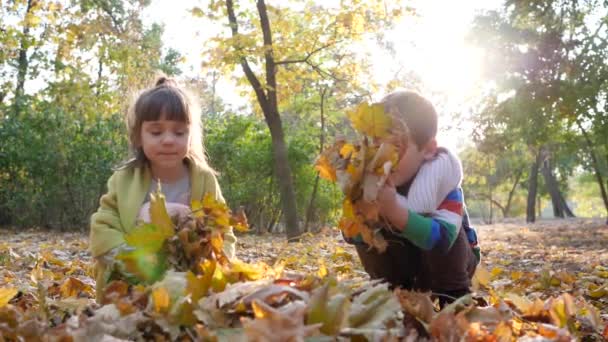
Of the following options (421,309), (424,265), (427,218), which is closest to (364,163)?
(421,309)

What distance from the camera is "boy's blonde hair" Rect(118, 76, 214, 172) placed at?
7.64 ft

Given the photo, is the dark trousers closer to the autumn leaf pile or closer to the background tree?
the autumn leaf pile

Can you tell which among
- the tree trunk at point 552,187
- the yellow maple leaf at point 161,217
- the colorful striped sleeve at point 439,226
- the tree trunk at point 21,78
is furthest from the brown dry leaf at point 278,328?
the tree trunk at point 552,187

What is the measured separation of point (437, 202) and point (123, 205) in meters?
1.23

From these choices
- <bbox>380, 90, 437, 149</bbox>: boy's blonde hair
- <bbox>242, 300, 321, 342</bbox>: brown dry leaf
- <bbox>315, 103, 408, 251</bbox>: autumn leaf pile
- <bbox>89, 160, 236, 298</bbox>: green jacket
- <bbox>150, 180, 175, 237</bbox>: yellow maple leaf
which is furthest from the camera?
<bbox>89, 160, 236, 298</bbox>: green jacket

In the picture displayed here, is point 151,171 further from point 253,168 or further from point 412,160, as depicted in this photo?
point 253,168

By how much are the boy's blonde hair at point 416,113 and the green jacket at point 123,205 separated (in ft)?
2.37

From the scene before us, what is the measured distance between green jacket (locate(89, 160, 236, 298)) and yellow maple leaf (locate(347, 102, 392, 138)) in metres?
0.88

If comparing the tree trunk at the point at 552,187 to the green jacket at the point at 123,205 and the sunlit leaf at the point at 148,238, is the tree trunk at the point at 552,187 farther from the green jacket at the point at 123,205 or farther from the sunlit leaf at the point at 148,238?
the sunlit leaf at the point at 148,238

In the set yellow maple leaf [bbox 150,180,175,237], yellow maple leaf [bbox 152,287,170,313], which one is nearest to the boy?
yellow maple leaf [bbox 150,180,175,237]

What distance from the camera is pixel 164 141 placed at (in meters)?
2.31

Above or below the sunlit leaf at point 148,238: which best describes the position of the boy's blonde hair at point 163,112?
above

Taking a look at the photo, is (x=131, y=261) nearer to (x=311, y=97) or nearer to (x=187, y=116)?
(x=187, y=116)

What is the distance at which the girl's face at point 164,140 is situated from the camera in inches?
91.4
